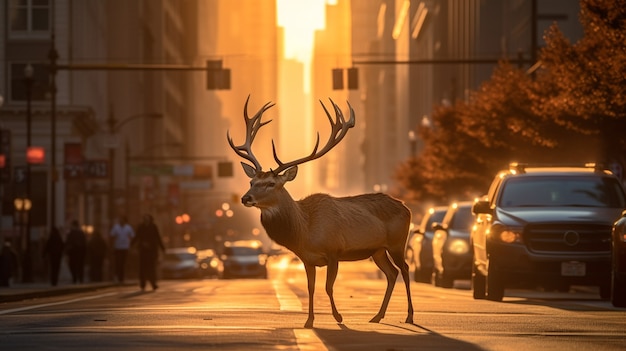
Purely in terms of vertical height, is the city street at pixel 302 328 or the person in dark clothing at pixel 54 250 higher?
the city street at pixel 302 328

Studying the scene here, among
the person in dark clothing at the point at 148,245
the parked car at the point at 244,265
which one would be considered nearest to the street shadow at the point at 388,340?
the person in dark clothing at the point at 148,245

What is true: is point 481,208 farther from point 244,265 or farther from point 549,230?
point 244,265

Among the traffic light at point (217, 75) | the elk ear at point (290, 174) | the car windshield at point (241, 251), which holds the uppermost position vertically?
the traffic light at point (217, 75)

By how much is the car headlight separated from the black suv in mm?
9028

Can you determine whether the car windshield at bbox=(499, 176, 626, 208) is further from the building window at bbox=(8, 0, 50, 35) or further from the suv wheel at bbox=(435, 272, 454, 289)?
the building window at bbox=(8, 0, 50, 35)

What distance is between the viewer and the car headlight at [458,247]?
108 ft

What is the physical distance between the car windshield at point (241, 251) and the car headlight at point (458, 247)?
31.9m

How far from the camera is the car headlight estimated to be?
33.0 metres

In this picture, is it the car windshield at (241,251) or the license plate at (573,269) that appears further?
the car windshield at (241,251)

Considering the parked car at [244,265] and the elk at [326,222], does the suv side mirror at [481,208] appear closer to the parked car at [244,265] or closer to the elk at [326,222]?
the elk at [326,222]

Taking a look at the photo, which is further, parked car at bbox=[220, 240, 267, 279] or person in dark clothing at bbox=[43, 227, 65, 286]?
parked car at bbox=[220, 240, 267, 279]

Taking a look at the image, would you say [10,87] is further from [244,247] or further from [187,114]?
[187,114]

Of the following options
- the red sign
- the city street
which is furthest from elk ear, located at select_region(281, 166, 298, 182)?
the red sign

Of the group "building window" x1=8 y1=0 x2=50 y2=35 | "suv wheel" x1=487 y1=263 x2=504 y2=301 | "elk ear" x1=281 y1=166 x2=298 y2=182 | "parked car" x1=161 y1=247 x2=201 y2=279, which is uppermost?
"building window" x1=8 y1=0 x2=50 y2=35
